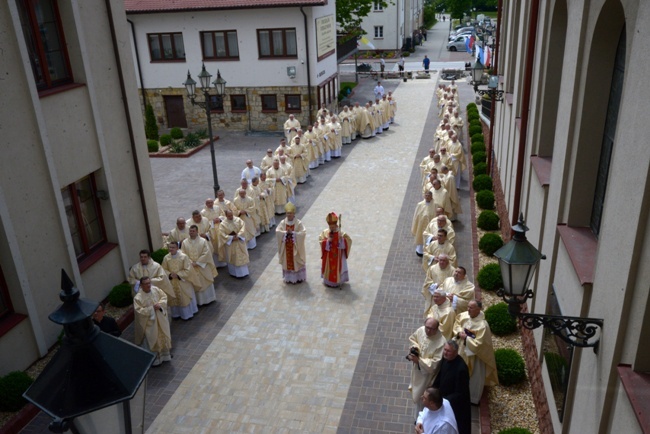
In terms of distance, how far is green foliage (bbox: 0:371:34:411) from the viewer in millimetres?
8891

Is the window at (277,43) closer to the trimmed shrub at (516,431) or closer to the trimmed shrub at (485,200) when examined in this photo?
the trimmed shrub at (485,200)

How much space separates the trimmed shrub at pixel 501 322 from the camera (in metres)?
10.2

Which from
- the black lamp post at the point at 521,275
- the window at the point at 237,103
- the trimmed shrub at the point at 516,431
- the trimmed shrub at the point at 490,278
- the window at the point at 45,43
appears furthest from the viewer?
the window at the point at 237,103

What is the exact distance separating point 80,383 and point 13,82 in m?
8.46

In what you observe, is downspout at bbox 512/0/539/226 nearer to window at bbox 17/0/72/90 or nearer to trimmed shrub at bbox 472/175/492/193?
trimmed shrub at bbox 472/175/492/193

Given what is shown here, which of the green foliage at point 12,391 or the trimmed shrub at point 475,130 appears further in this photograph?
the trimmed shrub at point 475,130

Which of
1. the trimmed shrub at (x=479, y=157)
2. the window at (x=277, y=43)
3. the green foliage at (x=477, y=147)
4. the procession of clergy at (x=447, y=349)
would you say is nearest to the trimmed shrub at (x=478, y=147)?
the green foliage at (x=477, y=147)

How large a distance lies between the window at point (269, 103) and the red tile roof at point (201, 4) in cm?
439

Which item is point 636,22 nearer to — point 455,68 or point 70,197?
point 70,197

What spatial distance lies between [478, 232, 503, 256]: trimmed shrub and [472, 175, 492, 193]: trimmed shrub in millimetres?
4291

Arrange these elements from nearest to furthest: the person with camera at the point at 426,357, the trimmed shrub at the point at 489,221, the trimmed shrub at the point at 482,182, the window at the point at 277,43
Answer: the person with camera at the point at 426,357 < the trimmed shrub at the point at 489,221 < the trimmed shrub at the point at 482,182 < the window at the point at 277,43

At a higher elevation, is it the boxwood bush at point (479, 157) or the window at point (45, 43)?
the window at point (45, 43)

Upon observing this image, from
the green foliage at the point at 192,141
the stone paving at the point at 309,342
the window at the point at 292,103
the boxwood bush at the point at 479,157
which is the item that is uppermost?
the window at the point at 292,103

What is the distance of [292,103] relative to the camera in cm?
2800
